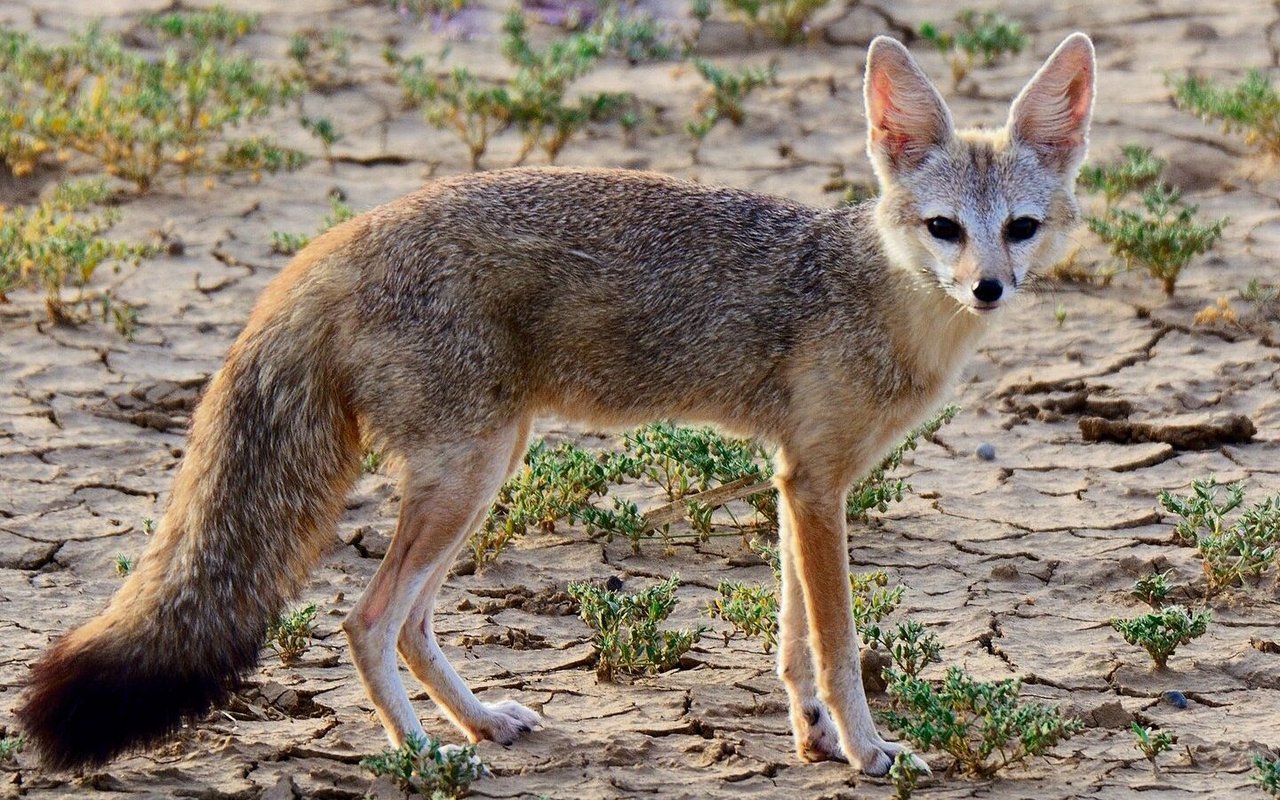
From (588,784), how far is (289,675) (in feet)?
3.50

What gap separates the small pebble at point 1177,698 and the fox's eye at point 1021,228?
1.32 meters

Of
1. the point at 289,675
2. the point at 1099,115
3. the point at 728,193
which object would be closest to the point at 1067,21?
the point at 1099,115

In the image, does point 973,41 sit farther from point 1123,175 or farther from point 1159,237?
point 1159,237

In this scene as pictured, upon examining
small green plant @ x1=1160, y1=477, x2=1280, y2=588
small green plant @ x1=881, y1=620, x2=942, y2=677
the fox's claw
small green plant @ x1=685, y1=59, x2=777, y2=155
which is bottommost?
the fox's claw

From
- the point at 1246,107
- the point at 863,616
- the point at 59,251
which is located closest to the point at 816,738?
the point at 863,616

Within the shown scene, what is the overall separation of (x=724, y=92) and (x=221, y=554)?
5.70 metres

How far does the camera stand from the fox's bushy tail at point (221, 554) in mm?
3916

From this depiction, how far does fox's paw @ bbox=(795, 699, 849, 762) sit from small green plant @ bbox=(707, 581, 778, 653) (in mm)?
422

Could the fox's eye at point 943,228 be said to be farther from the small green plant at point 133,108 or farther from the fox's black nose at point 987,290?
the small green plant at point 133,108

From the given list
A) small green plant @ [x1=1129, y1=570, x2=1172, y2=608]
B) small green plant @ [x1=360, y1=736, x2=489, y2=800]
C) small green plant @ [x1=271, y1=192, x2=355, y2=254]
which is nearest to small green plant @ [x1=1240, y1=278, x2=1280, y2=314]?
small green plant @ [x1=1129, y1=570, x2=1172, y2=608]

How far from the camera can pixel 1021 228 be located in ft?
15.2

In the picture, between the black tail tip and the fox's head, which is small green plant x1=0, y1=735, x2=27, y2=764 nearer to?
the black tail tip

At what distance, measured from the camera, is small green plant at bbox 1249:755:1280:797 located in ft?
13.0

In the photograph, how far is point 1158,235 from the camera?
739cm
